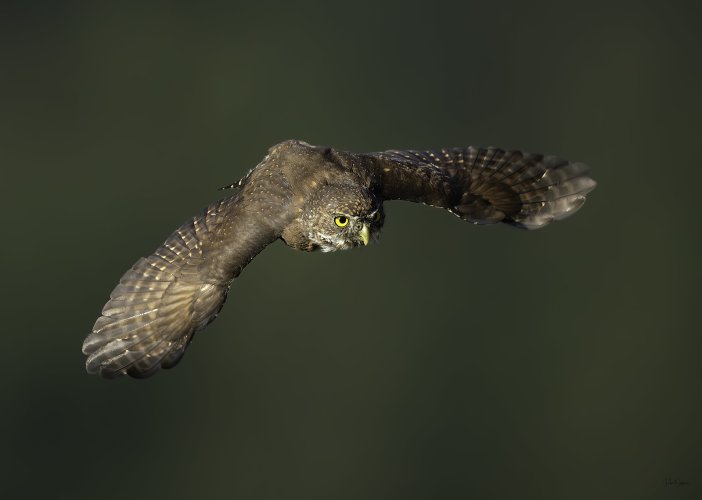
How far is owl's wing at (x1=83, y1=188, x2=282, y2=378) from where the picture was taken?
24.0 feet

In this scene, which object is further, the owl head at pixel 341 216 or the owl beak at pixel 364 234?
the owl beak at pixel 364 234

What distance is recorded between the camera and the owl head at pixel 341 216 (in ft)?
24.1

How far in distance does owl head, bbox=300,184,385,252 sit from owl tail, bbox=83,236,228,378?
0.82 meters

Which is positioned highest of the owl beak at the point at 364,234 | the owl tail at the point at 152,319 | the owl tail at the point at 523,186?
Answer: the owl tail at the point at 523,186

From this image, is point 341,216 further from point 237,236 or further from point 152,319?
point 152,319

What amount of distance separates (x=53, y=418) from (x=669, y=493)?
13.1 meters

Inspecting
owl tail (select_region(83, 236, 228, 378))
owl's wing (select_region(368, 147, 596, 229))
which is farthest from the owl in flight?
owl's wing (select_region(368, 147, 596, 229))

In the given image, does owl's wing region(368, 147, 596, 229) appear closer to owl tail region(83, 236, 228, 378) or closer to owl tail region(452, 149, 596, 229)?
owl tail region(452, 149, 596, 229)

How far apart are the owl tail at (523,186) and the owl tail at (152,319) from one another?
2518 millimetres

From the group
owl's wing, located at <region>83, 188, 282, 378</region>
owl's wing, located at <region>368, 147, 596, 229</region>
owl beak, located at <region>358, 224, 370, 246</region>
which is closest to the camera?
owl's wing, located at <region>83, 188, 282, 378</region>

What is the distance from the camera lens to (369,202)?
739cm

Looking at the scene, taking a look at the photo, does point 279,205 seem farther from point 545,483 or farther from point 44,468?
point 545,483

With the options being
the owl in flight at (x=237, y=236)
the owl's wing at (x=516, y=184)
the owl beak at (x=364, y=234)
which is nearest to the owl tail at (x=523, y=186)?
the owl's wing at (x=516, y=184)

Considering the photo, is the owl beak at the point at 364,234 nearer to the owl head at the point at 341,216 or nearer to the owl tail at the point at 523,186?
the owl head at the point at 341,216
